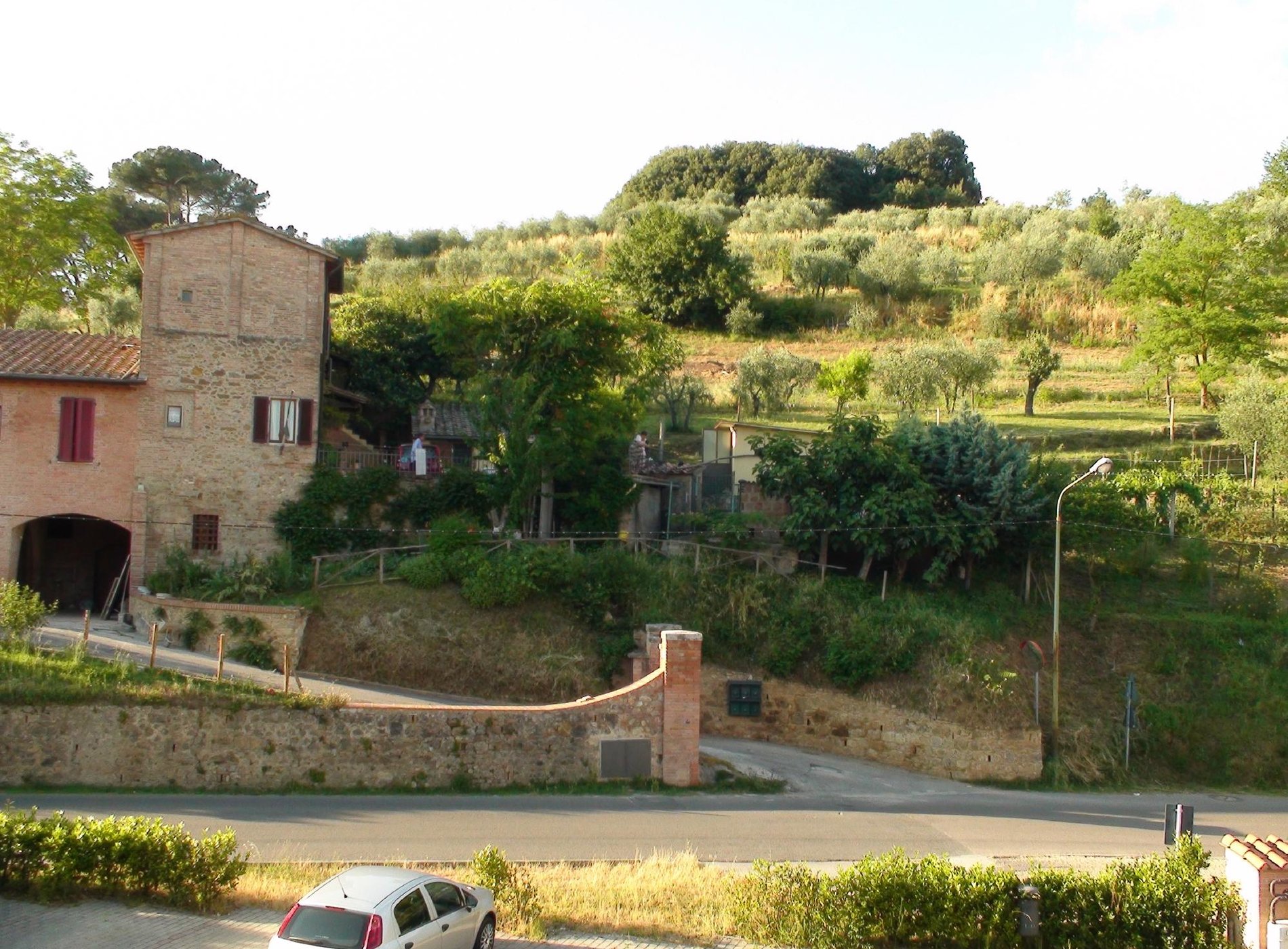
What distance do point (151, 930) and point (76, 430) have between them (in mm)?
18484

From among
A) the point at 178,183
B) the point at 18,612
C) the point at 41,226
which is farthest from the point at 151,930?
the point at 178,183

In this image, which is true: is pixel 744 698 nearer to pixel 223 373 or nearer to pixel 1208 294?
pixel 223 373

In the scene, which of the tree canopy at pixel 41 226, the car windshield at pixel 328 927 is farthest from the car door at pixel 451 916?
the tree canopy at pixel 41 226

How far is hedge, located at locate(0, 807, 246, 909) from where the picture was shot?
12.9 meters

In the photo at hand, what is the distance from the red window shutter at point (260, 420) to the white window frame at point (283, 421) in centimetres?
8

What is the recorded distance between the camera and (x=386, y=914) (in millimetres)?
10359

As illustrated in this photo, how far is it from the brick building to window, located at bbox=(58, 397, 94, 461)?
0.03m

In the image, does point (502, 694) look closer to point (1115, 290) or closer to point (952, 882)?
point (952, 882)

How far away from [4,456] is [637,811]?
1857 cm

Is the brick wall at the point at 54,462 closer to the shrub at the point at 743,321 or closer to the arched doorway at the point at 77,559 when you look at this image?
the arched doorway at the point at 77,559

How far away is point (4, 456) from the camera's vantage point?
27172 mm

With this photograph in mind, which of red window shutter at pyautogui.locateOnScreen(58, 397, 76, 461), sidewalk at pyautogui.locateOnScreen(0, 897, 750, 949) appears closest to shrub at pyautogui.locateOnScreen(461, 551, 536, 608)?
red window shutter at pyautogui.locateOnScreen(58, 397, 76, 461)

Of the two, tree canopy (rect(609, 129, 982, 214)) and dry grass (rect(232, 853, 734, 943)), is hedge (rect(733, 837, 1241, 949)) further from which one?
tree canopy (rect(609, 129, 982, 214))

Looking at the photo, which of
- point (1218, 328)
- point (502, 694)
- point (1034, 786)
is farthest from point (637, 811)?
point (1218, 328)
